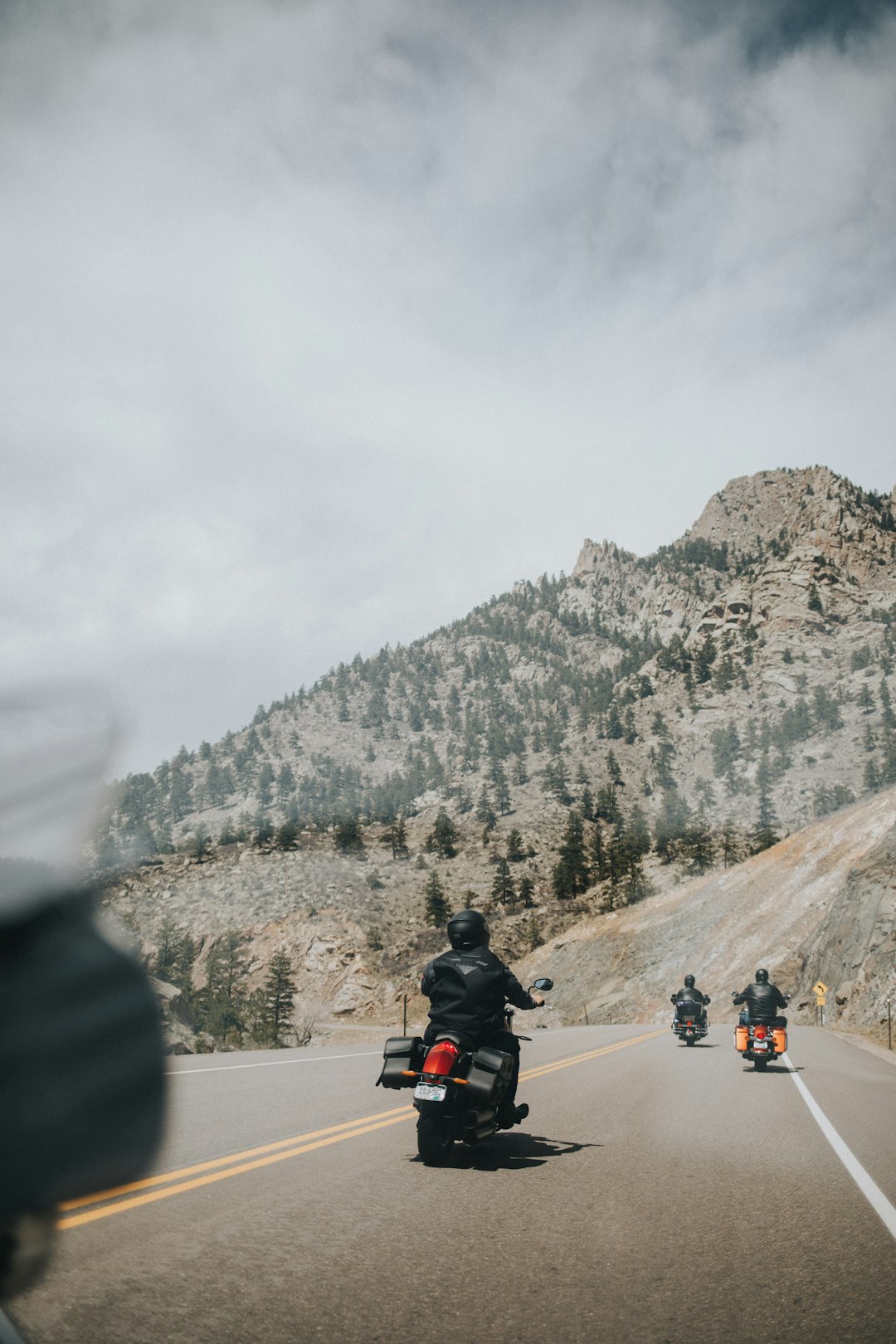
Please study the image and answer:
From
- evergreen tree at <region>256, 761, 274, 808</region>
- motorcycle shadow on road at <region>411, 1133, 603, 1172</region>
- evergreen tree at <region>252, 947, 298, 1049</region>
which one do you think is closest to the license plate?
motorcycle shadow on road at <region>411, 1133, 603, 1172</region>

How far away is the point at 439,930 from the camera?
292ft

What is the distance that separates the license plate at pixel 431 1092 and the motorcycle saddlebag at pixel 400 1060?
158 millimetres

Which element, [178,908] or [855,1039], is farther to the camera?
[178,908]

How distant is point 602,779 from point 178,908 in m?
76.4

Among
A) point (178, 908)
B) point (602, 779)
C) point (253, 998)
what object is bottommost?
point (253, 998)

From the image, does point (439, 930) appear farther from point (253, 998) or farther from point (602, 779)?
point (602, 779)

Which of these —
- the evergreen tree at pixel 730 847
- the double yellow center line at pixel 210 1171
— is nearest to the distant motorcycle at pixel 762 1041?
the double yellow center line at pixel 210 1171

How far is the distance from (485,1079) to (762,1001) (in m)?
11.7

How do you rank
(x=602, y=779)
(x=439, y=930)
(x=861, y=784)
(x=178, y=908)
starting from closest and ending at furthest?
(x=439, y=930) < (x=178, y=908) < (x=861, y=784) < (x=602, y=779)

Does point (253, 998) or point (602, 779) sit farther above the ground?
point (602, 779)

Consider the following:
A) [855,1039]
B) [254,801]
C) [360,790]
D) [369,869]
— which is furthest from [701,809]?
[855,1039]

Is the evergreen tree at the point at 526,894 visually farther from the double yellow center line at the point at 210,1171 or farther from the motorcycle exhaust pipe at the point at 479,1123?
the motorcycle exhaust pipe at the point at 479,1123

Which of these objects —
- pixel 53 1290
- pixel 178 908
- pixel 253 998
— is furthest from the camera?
pixel 178 908

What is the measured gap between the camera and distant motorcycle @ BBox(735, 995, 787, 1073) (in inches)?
619
